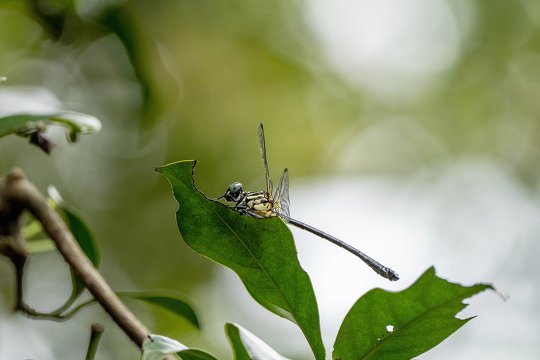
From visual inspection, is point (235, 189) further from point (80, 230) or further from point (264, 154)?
point (80, 230)

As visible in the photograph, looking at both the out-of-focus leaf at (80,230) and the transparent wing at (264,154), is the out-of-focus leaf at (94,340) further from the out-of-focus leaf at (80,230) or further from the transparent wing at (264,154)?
the transparent wing at (264,154)

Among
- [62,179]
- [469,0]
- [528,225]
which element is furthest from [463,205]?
[62,179]

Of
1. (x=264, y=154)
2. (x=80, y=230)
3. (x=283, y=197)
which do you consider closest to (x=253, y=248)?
(x=264, y=154)

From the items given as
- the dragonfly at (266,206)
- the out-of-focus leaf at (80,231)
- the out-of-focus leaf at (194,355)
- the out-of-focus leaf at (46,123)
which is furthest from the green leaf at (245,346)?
the out-of-focus leaf at (80,231)

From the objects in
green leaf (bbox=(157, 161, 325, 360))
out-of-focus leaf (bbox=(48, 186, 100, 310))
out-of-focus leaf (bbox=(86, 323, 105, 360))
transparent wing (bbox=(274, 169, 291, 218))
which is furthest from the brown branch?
transparent wing (bbox=(274, 169, 291, 218))

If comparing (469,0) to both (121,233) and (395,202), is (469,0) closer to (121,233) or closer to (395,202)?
(395,202)

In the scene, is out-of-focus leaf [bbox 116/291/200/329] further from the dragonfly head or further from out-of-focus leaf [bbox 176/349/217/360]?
out-of-focus leaf [bbox 176/349/217/360]
